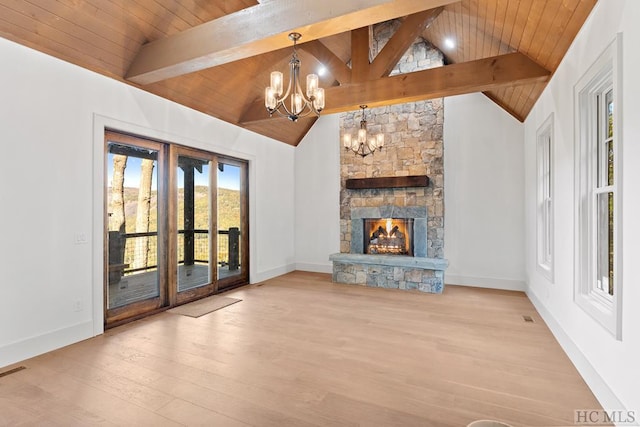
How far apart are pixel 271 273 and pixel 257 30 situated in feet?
15.3

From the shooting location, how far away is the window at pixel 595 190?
2.36m

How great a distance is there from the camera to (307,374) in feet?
8.54

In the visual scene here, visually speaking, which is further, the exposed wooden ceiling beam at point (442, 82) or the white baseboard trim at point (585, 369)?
the exposed wooden ceiling beam at point (442, 82)

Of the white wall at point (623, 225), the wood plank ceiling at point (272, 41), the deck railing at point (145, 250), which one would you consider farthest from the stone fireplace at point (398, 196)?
the deck railing at point (145, 250)

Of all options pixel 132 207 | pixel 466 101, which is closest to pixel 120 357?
pixel 132 207

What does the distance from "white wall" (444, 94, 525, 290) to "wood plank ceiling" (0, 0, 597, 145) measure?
45 cm

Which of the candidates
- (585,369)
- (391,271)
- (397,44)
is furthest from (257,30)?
(391,271)

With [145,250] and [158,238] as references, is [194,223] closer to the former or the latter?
[158,238]

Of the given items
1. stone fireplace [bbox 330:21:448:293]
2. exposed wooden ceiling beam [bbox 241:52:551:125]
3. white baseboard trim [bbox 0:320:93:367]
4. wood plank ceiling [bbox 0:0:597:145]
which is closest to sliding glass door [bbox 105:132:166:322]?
white baseboard trim [bbox 0:320:93:367]

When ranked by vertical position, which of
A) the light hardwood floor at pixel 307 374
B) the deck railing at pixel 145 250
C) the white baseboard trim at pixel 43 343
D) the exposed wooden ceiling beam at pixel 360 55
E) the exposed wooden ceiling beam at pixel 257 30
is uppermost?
the exposed wooden ceiling beam at pixel 360 55

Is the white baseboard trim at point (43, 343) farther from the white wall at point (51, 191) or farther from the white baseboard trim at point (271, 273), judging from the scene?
the white baseboard trim at point (271, 273)

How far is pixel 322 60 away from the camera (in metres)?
5.03

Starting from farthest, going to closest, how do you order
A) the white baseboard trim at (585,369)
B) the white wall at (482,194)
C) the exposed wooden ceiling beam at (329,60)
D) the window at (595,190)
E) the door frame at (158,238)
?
the white wall at (482,194), the exposed wooden ceiling beam at (329,60), the door frame at (158,238), the window at (595,190), the white baseboard trim at (585,369)

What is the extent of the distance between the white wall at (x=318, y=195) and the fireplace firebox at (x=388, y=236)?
2.27 ft
